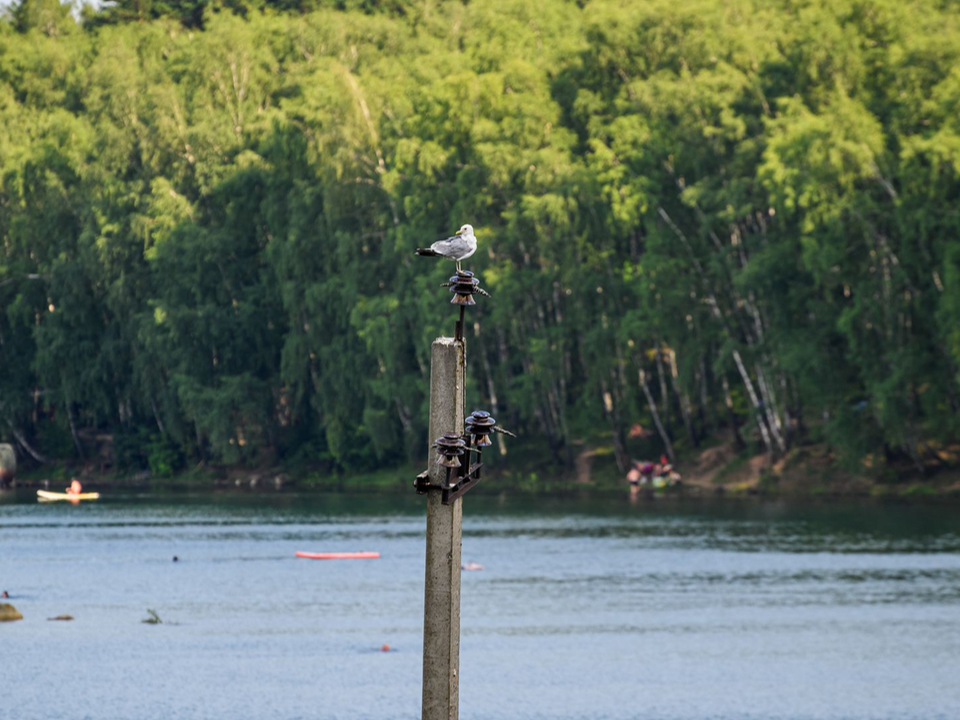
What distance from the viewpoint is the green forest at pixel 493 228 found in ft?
243

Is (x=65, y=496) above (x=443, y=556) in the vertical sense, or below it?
above

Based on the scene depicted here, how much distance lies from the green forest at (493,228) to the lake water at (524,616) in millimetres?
9090

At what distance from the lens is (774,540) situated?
203 feet

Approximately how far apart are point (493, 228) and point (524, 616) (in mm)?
44365

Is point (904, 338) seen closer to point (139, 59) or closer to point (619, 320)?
point (619, 320)

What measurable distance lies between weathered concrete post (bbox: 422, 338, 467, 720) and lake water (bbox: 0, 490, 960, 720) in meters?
19.1

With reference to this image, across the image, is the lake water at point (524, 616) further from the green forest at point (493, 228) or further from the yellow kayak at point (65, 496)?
the yellow kayak at point (65, 496)

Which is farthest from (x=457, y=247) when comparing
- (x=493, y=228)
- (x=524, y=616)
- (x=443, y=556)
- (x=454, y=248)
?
(x=493, y=228)

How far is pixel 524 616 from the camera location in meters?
47.4

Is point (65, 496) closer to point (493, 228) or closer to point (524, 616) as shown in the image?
point (493, 228)

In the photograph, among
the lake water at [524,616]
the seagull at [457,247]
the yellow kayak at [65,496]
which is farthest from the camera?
the yellow kayak at [65,496]

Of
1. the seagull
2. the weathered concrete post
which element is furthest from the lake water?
the seagull

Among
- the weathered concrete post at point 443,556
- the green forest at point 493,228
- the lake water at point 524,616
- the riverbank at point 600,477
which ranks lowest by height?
the lake water at point 524,616

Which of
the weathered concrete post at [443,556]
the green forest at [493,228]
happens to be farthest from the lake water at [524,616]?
the weathered concrete post at [443,556]
